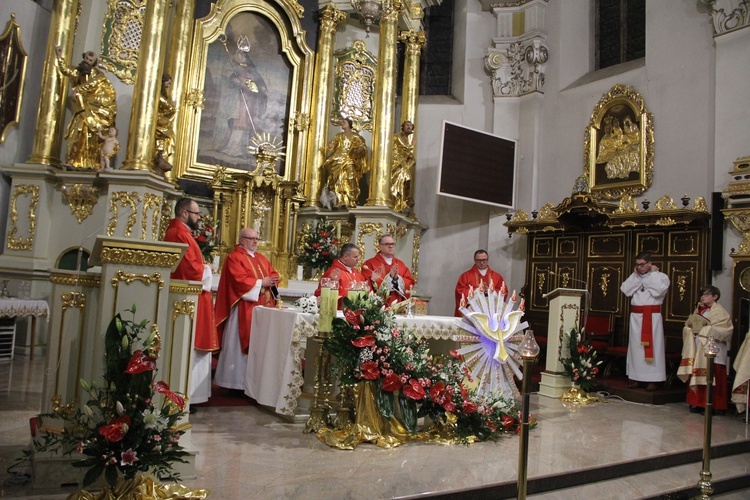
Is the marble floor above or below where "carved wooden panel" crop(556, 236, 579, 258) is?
below

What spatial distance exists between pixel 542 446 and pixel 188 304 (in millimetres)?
3256

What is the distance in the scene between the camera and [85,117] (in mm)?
9031

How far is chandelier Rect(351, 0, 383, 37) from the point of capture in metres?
11.3

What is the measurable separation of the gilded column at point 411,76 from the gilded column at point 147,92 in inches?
193

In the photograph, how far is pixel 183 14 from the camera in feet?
33.4

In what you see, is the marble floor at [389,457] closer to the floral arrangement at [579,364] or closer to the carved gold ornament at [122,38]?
the floral arrangement at [579,364]

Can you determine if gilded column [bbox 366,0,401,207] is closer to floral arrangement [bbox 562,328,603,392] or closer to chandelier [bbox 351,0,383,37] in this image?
chandelier [bbox 351,0,383,37]

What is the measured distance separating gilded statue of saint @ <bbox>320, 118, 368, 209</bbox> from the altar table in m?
5.00

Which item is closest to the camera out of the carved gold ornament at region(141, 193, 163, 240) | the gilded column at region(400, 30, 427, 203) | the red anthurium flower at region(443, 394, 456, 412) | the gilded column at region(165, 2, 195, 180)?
the red anthurium flower at region(443, 394, 456, 412)

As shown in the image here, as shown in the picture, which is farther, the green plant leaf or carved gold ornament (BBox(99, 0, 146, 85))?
carved gold ornament (BBox(99, 0, 146, 85))

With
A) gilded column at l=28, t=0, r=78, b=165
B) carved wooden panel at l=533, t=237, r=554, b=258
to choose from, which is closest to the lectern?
carved wooden panel at l=533, t=237, r=554, b=258

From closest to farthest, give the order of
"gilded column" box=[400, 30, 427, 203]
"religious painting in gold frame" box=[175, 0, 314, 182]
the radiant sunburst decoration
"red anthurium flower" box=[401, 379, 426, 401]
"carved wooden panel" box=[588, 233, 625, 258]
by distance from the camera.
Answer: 1. "red anthurium flower" box=[401, 379, 426, 401]
2. the radiant sunburst decoration
3. "carved wooden panel" box=[588, 233, 625, 258]
4. "religious painting in gold frame" box=[175, 0, 314, 182]
5. "gilded column" box=[400, 30, 427, 203]

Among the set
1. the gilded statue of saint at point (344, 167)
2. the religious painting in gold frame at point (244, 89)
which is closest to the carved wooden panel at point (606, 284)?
the gilded statue of saint at point (344, 167)

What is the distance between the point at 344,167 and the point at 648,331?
230 inches
